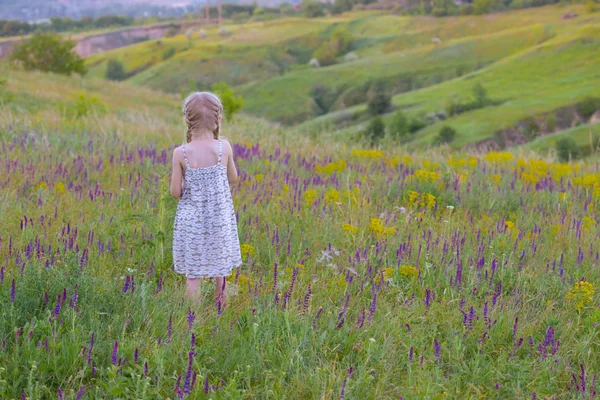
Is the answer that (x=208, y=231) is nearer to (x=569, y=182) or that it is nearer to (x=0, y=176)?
Answer: (x=0, y=176)

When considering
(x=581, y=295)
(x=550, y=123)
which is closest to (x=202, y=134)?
(x=581, y=295)

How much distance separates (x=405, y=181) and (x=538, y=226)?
1.56 m

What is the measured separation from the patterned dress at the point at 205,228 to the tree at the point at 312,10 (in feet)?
612

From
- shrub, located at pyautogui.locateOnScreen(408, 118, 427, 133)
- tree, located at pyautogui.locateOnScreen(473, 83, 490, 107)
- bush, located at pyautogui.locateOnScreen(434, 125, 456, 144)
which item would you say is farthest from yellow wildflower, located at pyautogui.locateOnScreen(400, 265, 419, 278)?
tree, located at pyautogui.locateOnScreen(473, 83, 490, 107)

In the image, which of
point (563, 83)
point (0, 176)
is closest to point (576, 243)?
point (0, 176)

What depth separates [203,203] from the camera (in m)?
3.70

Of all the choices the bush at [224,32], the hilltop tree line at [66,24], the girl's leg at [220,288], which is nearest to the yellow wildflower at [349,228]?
the girl's leg at [220,288]

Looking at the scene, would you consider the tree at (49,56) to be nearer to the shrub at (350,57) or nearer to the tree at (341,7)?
the shrub at (350,57)

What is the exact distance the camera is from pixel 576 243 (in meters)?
4.58

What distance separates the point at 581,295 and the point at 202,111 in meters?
2.63

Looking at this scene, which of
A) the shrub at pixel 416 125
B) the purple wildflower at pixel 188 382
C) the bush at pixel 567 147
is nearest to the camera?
the purple wildflower at pixel 188 382

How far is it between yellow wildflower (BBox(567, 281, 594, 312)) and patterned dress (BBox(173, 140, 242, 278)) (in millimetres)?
2101

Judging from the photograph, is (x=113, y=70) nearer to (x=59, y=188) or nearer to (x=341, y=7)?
(x=341, y=7)

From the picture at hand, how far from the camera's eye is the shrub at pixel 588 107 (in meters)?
48.2
